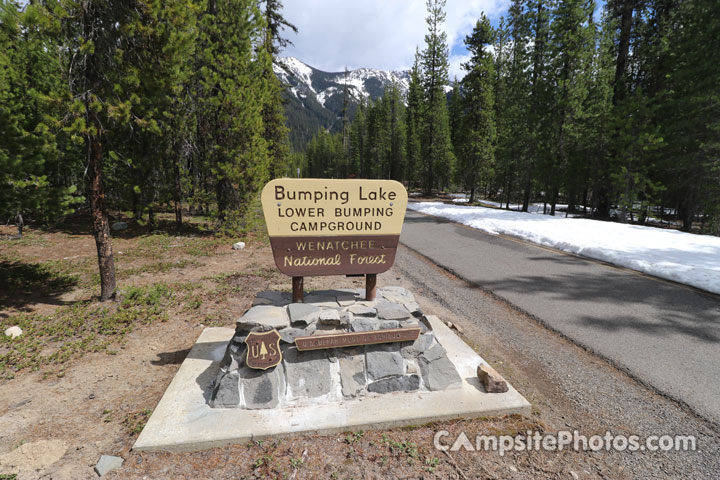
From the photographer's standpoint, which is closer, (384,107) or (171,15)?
(171,15)

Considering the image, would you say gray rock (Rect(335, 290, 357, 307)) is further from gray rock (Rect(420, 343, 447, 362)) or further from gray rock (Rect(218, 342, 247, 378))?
gray rock (Rect(218, 342, 247, 378))

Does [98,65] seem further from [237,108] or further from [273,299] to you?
[237,108]

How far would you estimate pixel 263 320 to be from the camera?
→ 12.3ft

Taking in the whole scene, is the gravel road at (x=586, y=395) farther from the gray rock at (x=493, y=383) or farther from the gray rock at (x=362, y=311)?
the gray rock at (x=362, y=311)

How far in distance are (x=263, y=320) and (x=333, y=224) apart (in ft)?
4.75

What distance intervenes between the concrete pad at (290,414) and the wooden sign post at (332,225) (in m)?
1.46

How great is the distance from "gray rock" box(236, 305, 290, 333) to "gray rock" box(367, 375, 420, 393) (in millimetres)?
1298

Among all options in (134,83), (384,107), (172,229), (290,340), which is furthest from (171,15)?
(384,107)

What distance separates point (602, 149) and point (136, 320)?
24395 mm

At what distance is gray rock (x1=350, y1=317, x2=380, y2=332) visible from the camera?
3.84 meters

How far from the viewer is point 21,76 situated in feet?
32.8

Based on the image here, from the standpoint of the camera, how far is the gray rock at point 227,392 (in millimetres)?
3492

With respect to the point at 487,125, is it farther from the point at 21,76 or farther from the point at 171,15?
the point at 21,76

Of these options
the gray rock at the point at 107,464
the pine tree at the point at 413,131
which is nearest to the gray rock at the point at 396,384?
the gray rock at the point at 107,464
